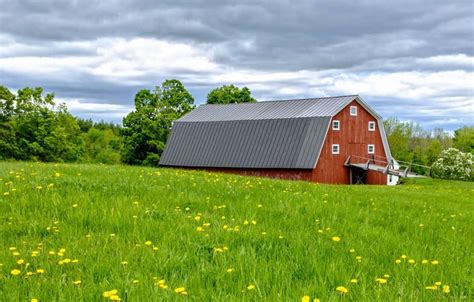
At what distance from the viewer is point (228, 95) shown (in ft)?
208

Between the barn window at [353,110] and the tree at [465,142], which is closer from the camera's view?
the barn window at [353,110]

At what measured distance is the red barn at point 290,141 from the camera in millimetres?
39875

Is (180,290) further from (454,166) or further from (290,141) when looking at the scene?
(454,166)

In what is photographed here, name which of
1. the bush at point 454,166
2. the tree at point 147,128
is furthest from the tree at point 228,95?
the bush at point 454,166

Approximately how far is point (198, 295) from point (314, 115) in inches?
1458

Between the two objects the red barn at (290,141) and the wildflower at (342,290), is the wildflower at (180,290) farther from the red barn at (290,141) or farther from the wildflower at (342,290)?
the red barn at (290,141)

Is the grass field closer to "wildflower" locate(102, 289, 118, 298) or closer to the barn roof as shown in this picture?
"wildflower" locate(102, 289, 118, 298)

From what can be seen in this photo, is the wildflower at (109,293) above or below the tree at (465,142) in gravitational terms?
below

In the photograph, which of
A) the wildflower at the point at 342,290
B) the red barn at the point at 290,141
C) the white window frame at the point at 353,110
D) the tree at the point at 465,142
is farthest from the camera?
the tree at the point at 465,142

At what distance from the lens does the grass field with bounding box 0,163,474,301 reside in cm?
446

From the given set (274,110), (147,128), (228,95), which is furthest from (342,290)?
(228,95)

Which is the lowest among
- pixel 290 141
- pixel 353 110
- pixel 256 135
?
pixel 290 141

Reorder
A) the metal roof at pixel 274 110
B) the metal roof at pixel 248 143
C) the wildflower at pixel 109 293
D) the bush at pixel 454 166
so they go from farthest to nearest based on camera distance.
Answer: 1. the bush at pixel 454 166
2. the metal roof at pixel 274 110
3. the metal roof at pixel 248 143
4. the wildflower at pixel 109 293

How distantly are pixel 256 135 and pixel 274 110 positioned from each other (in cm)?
340
